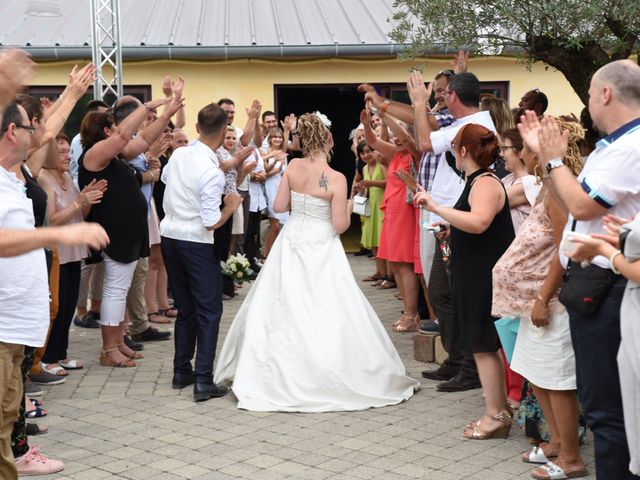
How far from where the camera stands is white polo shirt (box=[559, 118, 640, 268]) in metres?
3.69

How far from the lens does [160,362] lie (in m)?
7.79

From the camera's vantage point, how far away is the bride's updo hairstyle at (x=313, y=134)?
6.79 metres

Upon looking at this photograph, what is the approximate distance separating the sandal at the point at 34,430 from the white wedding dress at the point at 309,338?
1.36 metres

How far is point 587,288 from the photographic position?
389 cm

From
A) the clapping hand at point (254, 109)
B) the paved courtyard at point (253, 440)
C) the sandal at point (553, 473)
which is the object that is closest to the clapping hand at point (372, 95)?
the clapping hand at point (254, 109)

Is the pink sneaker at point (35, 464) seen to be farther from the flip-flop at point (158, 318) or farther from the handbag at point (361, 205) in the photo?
the handbag at point (361, 205)

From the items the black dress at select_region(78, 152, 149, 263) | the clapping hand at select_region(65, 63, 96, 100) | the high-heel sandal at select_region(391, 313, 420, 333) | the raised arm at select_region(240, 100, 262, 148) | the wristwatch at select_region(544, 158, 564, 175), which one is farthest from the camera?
the raised arm at select_region(240, 100, 262, 148)

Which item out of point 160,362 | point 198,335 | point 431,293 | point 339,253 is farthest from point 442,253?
point 160,362

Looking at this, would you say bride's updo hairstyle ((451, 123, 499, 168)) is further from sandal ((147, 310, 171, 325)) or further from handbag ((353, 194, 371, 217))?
handbag ((353, 194, 371, 217))

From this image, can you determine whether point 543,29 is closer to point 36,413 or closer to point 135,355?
point 135,355

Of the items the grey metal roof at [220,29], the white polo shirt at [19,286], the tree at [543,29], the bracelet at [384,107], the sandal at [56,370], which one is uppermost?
the grey metal roof at [220,29]

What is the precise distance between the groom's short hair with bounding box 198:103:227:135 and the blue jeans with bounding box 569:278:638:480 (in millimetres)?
3475

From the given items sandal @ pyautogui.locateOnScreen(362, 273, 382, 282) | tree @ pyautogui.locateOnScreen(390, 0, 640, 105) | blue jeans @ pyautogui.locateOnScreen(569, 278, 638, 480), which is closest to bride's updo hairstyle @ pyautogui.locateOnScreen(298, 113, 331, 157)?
tree @ pyautogui.locateOnScreen(390, 0, 640, 105)

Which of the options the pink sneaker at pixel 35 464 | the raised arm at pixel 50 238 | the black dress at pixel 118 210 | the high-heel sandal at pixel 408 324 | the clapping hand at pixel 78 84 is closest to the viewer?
the raised arm at pixel 50 238
